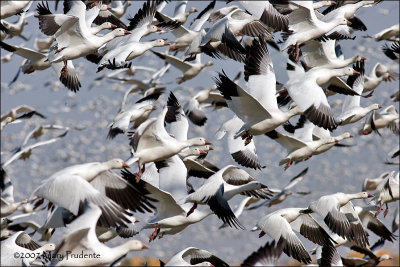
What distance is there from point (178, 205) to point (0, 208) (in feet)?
12.7

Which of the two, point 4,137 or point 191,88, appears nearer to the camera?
point 191,88

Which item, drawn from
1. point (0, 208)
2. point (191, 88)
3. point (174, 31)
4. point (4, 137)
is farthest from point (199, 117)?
point (4, 137)

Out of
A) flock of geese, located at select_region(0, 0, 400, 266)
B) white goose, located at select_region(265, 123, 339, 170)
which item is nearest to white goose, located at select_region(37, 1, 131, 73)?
flock of geese, located at select_region(0, 0, 400, 266)

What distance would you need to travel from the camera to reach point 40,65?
10.8 meters

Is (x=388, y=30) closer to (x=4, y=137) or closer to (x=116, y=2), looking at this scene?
(x=116, y=2)

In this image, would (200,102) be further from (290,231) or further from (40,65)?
(290,231)

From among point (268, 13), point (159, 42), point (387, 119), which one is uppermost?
point (268, 13)

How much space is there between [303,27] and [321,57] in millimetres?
1020

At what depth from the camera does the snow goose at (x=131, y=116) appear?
33.8ft

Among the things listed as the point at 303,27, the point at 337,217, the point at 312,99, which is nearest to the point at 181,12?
the point at 303,27

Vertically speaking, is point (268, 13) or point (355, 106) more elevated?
point (268, 13)

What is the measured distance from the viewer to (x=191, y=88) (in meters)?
22.0

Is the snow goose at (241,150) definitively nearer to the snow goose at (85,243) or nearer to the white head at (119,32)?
the white head at (119,32)

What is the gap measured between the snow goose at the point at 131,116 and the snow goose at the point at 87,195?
315 cm
